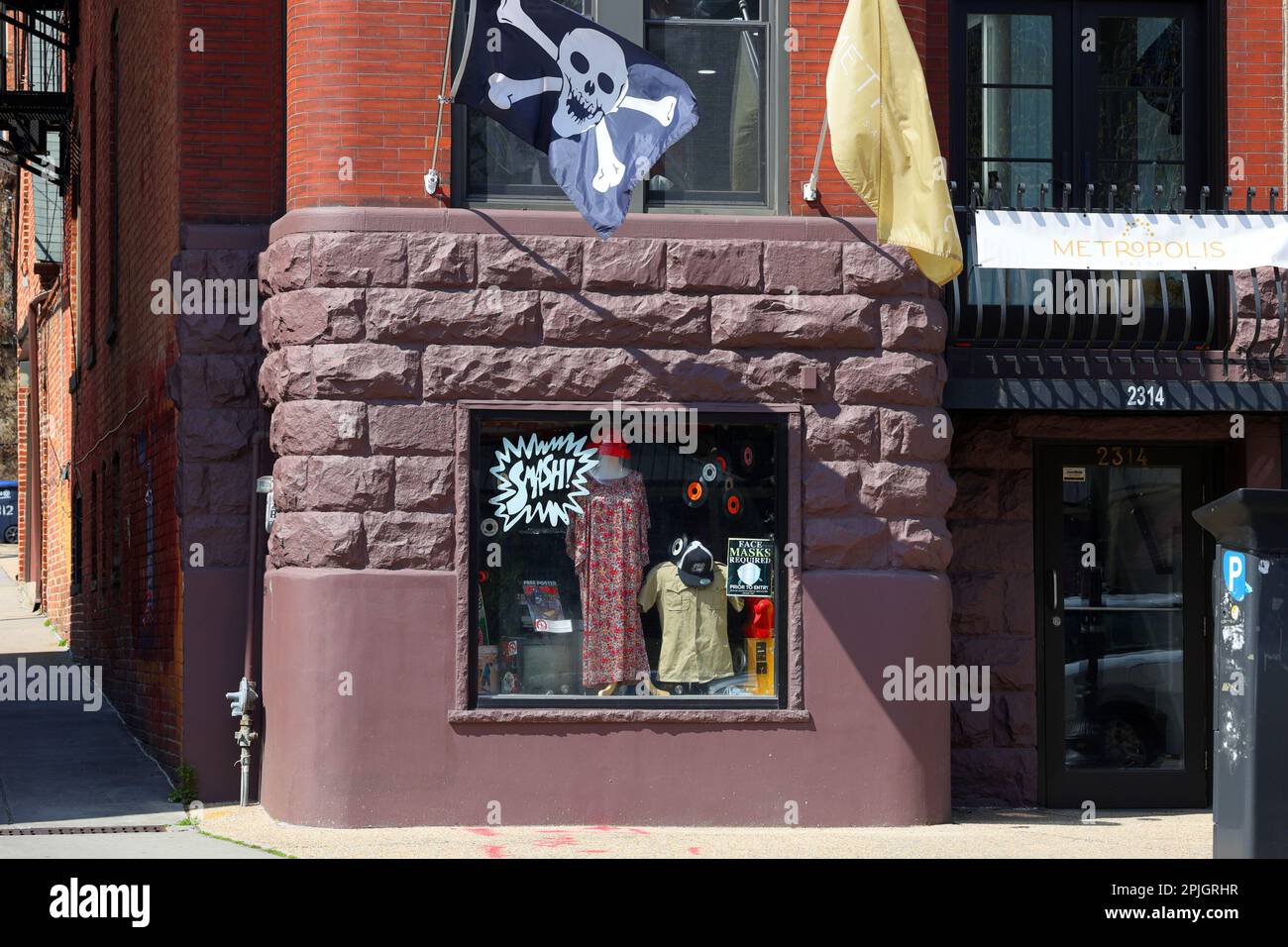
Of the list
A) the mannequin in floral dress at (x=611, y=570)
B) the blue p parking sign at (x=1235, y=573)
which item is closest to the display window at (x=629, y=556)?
the mannequin in floral dress at (x=611, y=570)

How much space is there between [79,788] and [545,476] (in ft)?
13.5

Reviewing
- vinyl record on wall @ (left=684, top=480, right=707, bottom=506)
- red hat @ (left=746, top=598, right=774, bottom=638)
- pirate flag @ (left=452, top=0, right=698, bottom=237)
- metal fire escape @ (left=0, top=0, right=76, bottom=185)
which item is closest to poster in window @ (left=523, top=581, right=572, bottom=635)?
vinyl record on wall @ (left=684, top=480, right=707, bottom=506)

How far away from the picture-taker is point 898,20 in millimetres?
10594

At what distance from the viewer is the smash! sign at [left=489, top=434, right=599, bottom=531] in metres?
11.1

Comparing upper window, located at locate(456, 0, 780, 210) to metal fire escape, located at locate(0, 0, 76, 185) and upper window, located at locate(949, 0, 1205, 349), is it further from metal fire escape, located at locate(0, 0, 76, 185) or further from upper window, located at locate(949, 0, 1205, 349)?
metal fire escape, located at locate(0, 0, 76, 185)

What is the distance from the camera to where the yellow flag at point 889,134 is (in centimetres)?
1033

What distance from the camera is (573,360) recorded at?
→ 11.0 m

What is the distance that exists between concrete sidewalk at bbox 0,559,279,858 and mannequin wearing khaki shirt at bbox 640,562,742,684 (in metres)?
2.90

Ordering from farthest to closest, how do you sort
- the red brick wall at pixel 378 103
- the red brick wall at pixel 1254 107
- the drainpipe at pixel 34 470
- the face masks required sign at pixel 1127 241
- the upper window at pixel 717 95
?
the drainpipe at pixel 34 470 → the red brick wall at pixel 1254 107 → the face masks required sign at pixel 1127 241 → the upper window at pixel 717 95 → the red brick wall at pixel 378 103

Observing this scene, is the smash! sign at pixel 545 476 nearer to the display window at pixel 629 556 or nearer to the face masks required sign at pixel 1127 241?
the display window at pixel 629 556

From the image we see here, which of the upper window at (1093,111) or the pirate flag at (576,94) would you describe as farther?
the upper window at (1093,111)

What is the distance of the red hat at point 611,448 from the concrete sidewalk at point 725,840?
230 cm

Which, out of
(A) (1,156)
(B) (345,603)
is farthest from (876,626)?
(A) (1,156)
